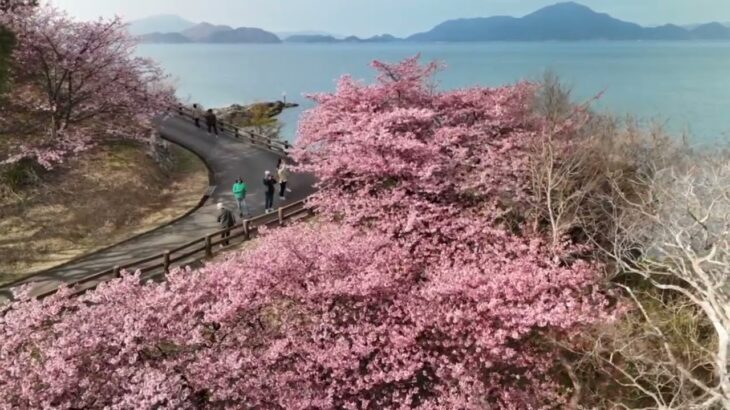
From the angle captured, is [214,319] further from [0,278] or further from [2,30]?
[2,30]

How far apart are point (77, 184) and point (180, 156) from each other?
6.58 meters

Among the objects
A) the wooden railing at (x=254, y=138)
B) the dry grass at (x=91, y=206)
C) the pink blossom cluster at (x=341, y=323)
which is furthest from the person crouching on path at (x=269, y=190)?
the wooden railing at (x=254, y=138)

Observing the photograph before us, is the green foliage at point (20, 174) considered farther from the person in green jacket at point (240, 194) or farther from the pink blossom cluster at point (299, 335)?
the pink blossom cluster at point (299, 335)

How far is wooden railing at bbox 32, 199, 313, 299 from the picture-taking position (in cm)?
1387

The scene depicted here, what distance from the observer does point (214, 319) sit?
9609 millimetres

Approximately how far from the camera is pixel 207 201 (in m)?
22.0

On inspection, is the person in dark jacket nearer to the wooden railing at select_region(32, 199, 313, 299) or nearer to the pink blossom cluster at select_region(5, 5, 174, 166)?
the wooden railing at select_region(32, 199, 313, 299)

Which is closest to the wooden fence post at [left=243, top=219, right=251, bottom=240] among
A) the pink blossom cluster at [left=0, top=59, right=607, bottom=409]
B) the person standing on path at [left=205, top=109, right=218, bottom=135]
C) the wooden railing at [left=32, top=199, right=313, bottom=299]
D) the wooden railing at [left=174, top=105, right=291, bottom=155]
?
the wooden railing at [left=32, top=199, right=313, bottom=299]

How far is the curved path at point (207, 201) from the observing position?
634 inches

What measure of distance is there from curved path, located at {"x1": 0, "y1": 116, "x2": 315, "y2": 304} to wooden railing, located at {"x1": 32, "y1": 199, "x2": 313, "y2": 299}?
137cm

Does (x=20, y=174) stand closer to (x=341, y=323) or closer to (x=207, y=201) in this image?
(x=207, y=201)

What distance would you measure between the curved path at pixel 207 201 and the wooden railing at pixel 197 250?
1.37m

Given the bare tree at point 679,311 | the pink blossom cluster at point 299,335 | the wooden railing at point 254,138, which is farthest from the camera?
the wooden railing at point 254,138

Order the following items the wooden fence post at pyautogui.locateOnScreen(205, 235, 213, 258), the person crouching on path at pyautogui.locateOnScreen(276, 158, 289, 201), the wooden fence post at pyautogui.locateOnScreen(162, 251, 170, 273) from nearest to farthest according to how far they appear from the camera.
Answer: the wooden fence post at pyautogui.locateOnScreen(162, 251, 170, 273)
the wooden fence post at pyautogui.locateOnScreen(205, 235, 213, 258)
the person crouching on path at pyautogui.locateOnScreen(276, 158, 289, 201)
